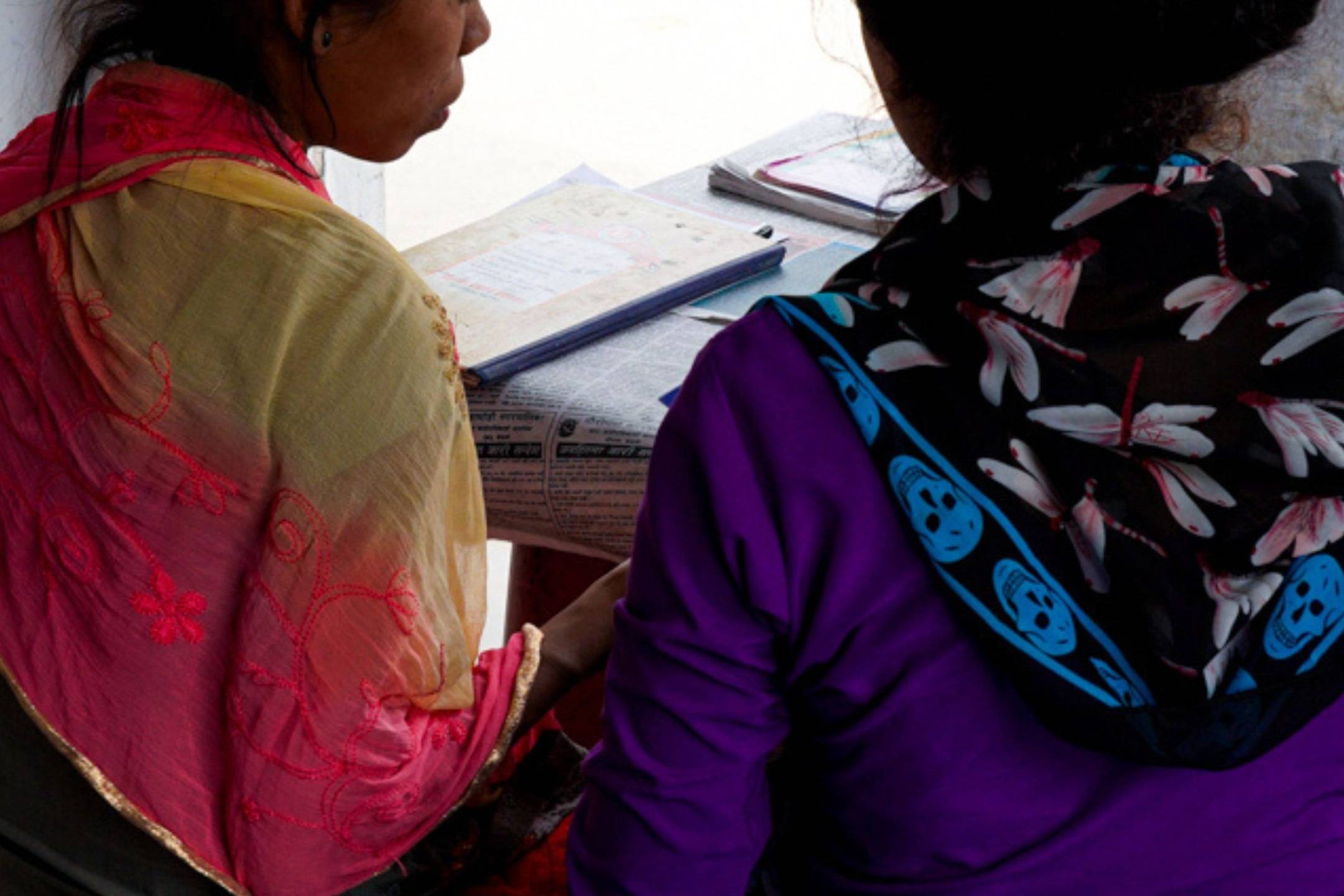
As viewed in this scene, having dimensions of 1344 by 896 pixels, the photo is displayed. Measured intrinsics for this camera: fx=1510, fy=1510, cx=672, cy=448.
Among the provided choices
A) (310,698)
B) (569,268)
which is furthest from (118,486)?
(569,268)

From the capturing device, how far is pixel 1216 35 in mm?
626

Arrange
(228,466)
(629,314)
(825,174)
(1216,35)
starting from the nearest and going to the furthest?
(1216,35)
(228,466)
(629,314)
(825,174)

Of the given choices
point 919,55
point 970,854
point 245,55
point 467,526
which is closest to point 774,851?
point 970,854

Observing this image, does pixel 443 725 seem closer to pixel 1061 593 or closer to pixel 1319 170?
pixel 1061 593

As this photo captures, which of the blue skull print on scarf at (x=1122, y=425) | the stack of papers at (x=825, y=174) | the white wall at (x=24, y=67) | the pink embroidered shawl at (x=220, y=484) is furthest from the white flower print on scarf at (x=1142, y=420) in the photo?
the white wall at (x=24, y=67)

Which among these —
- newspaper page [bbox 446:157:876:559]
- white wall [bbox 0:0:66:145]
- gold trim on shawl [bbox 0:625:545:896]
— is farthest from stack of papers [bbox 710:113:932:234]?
white wall [bbox 0:0:66:145]

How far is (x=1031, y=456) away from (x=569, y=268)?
2.14ft

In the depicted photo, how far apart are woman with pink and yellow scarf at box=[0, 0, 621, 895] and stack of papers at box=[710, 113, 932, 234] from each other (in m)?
0.61

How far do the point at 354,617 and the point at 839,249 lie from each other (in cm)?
69

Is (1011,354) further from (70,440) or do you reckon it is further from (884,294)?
(70,440)

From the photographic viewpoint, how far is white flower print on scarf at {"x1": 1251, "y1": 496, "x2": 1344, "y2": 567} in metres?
0.68

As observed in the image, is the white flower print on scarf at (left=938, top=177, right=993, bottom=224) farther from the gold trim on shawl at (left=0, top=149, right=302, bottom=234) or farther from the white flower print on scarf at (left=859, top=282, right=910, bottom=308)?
the gold trim on shawl at (left=0, top=149, right=302, bottom=234)

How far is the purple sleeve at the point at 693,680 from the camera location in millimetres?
668

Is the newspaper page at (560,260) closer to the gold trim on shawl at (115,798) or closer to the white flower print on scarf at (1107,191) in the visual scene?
the gold trim on shawl at (115,798)
